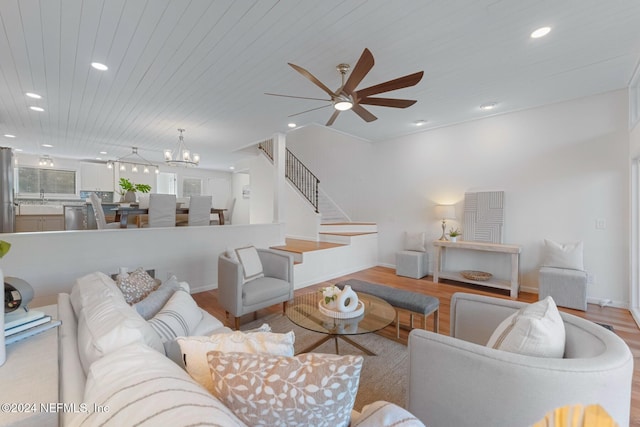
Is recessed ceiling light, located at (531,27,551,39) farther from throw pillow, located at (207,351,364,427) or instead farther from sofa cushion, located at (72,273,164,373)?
sofa cushion, located at (72,273,164,373)

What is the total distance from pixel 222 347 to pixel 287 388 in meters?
0.32

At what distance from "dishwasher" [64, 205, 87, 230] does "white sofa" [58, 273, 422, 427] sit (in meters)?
4.65

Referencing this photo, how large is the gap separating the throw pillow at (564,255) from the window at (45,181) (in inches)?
445

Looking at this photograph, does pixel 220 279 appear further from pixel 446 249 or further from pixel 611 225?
pixel 611 225

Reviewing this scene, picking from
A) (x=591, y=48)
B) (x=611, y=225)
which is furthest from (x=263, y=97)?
(x=611, y=225)

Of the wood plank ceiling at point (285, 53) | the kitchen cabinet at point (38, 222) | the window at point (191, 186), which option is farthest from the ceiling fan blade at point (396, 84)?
the window at point (191, 186)

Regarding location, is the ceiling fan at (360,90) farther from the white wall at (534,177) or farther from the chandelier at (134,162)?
the chandelier at (134,162)

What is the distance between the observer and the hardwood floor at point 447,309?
2.37 meters

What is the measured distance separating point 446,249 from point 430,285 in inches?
32.3

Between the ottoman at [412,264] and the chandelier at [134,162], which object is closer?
the ottoman at [412,264]

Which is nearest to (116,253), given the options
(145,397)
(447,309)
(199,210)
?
(199,210)

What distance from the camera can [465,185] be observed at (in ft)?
15.5

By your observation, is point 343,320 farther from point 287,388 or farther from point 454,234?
point 454,234

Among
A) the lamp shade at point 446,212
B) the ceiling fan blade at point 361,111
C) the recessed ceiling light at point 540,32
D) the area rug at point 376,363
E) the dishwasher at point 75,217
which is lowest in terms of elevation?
the area rug at point 376,363
